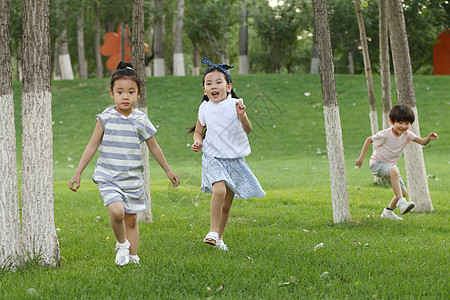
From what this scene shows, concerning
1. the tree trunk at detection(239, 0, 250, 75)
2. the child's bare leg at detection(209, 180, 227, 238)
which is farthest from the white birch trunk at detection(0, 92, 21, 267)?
the tree trunk at detection(239, 0, 250, 75)

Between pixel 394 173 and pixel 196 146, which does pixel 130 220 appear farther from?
pixel 394 173

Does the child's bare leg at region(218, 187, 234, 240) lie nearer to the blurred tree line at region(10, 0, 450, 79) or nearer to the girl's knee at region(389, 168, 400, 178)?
the girl's knee at region(389, 168, 400, 178)

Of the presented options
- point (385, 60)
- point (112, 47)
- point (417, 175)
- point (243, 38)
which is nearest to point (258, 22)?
point (243, 38)

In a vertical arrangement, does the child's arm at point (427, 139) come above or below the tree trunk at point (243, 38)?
below

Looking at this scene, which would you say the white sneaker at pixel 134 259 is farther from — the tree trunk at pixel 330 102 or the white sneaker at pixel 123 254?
the tree trunk at pixel 330 102

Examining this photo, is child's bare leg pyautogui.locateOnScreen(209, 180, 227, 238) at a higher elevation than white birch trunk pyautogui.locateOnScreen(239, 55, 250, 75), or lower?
lower

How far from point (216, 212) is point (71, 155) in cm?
1487

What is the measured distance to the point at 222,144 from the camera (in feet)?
17.8

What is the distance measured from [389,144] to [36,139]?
4760mm

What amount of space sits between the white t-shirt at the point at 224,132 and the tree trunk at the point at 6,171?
6.27 feet

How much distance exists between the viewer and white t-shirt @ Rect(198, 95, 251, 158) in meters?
5.41

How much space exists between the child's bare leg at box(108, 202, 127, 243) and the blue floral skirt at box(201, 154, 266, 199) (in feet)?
3.61

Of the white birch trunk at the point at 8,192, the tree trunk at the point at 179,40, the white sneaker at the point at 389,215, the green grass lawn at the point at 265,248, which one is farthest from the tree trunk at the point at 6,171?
the tree trunk at the point at 179,40

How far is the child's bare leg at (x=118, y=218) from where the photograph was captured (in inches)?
176
